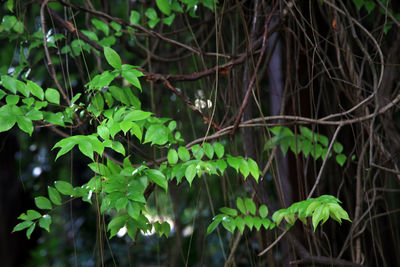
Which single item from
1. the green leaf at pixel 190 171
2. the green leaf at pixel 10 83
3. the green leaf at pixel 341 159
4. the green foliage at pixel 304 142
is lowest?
the green leaf at pixel 341 159

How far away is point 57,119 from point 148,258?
216 cm

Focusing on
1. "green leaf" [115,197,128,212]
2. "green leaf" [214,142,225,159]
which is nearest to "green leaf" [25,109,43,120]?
"green leaf" [115,197,128,212]

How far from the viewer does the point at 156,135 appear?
2.98 feet

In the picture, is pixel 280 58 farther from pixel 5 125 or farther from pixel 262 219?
pixel 5 125

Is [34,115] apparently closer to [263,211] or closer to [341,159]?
[263,211]

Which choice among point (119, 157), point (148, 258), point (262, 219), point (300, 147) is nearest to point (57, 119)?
point (262, 219)

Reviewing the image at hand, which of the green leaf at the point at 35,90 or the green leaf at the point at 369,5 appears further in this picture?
the green leaf at the point at 369,5

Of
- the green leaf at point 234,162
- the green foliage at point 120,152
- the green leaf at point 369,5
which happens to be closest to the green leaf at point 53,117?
the green foliage at point 120,152

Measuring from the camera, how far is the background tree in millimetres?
896

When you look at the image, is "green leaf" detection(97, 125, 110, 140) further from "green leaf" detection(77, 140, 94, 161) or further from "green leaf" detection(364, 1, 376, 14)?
"green leaf" detection(364, 1, 376, 14)

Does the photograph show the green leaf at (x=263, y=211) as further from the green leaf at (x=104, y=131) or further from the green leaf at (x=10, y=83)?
the green leaf at (x=10, y=83)

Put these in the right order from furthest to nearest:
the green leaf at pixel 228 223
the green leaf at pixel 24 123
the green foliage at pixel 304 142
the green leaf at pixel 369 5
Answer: the green leaf at pixel 369 5 → the green foliage at pixel 304 142 → the green leaf at pixel 228 223 → the green leaf at pixel 24 123

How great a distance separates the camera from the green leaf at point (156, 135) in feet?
2.94

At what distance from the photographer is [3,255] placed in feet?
8.07
